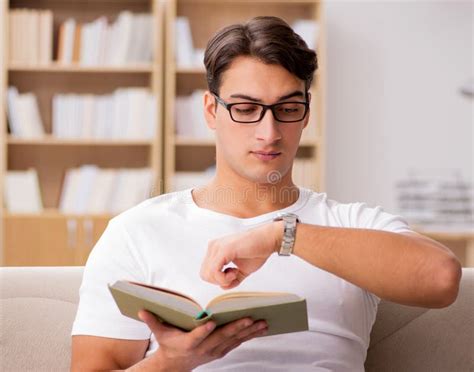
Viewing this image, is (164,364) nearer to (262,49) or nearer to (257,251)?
(257,251)

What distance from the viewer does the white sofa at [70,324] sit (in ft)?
5.29

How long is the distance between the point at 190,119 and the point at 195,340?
3256 mm

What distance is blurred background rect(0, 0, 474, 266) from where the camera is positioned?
4.27m

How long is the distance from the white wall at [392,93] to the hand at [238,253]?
3400mm

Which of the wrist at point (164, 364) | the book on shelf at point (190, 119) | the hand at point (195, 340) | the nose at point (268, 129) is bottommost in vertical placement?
the book on shelf at point (190, 119)

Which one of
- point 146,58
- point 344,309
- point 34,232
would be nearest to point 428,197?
point 146,58

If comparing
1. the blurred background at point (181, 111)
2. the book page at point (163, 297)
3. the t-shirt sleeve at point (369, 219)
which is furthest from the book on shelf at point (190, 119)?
the book page at point (163, 297)

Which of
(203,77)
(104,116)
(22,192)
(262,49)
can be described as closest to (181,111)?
(203,77)

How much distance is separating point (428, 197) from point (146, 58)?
179cm

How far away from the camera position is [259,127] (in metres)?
1.60

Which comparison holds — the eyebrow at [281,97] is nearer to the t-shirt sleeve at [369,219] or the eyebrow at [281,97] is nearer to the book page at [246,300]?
the t-shirt sleeve at [369,219]

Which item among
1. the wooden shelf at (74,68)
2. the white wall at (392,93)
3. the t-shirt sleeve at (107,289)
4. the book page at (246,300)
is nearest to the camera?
the book page at (246,300)

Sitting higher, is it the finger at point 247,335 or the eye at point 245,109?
the eye at point 245,109

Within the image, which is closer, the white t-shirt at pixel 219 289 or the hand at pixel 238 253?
the hand at pixel 238 253
